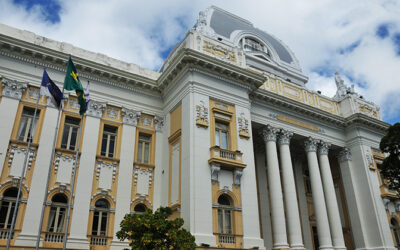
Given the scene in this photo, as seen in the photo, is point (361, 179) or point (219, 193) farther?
point (361, 179)

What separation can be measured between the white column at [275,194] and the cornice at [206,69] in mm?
3436

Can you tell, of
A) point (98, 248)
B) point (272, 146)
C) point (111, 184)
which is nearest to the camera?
point (98, 248)

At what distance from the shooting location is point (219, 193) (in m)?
17.2

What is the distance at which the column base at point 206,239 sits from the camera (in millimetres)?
15312

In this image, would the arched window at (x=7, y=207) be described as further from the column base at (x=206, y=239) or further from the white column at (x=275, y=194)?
the white column at (x=275, y=194)

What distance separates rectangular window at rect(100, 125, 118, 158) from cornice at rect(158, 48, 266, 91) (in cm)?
400

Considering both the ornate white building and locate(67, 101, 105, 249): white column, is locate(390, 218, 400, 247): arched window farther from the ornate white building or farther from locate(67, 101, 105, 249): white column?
locate(67, 101, 105, 249): white column

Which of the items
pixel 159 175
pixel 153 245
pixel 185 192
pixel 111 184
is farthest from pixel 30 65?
pixel 153 245

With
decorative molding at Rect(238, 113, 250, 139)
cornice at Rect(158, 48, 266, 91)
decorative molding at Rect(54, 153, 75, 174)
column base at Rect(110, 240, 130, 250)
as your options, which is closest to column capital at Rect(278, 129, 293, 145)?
cornice at Rect(158, 48, 266, 91)

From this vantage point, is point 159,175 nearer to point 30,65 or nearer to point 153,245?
point 153,245

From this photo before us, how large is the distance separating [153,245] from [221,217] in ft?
17.5

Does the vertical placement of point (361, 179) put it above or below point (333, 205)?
above

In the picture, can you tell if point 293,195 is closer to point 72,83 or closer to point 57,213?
point 57,213

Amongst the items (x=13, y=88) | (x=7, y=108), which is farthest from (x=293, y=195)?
(x=13, y=88)
